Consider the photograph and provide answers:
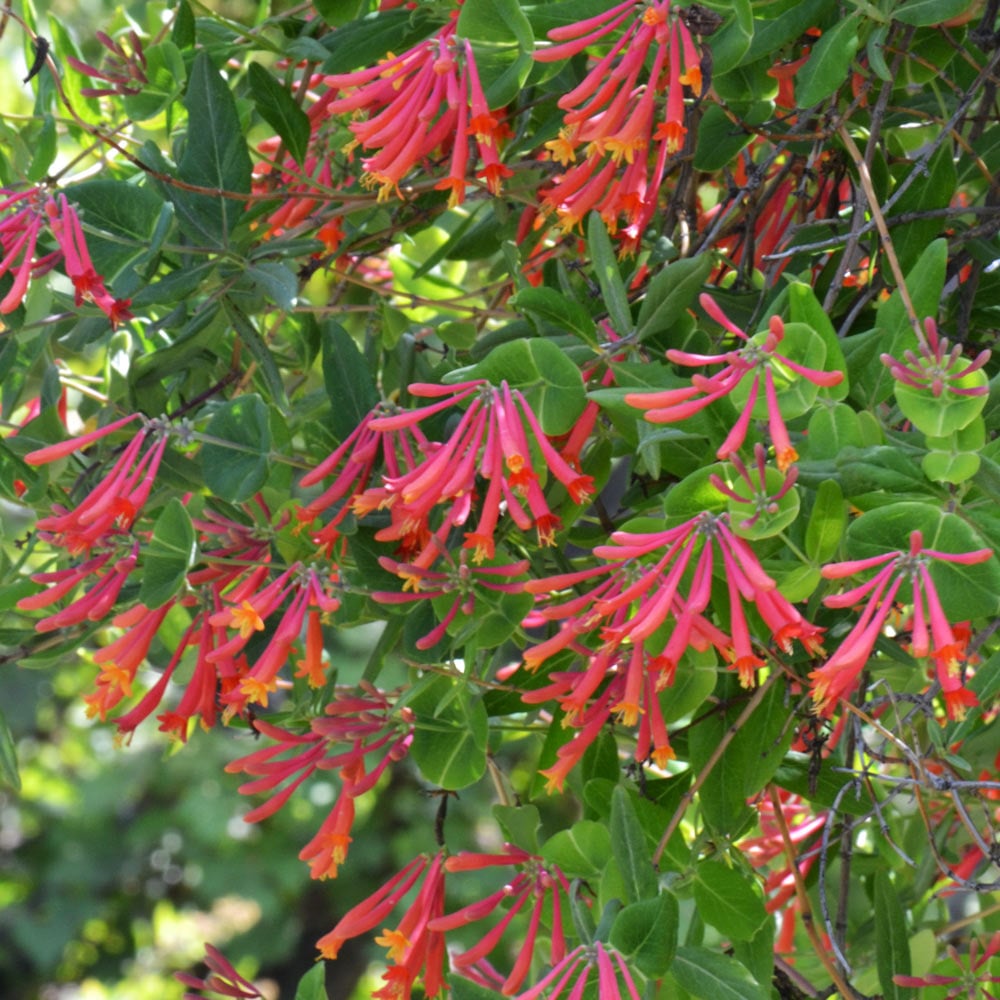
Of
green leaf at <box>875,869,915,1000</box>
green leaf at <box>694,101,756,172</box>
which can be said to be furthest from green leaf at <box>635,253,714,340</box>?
green leaf at <box>875,869,915,1000</box>

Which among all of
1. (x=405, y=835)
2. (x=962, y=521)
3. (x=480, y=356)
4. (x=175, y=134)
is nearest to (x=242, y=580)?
(x=480, y=356)

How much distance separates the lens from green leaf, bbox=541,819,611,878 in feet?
2.26

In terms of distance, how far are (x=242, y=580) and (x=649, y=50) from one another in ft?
1.13

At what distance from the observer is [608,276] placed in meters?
0.63

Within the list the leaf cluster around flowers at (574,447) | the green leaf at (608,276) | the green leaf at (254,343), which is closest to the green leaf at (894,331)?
the leaf cluster around flowers at (574,447)

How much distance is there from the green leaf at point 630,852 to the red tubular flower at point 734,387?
0.18 m

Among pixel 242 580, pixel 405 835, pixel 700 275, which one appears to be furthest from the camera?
pixel 405 835

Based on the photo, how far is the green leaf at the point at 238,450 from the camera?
0.70 meters

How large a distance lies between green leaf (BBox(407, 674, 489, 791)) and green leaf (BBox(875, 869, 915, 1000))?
226mm

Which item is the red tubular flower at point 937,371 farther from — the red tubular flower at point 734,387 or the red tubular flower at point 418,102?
the red tubular flower at point 418,102

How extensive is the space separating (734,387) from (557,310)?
0.39 ft

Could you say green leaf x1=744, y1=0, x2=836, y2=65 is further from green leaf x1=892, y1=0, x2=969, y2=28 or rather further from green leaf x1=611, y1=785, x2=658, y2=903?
green leaf x1=611, y1=785, x2=658, y2=903

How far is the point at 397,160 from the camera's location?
643 mm

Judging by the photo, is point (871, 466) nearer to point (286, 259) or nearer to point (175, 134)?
point (286, 259)
